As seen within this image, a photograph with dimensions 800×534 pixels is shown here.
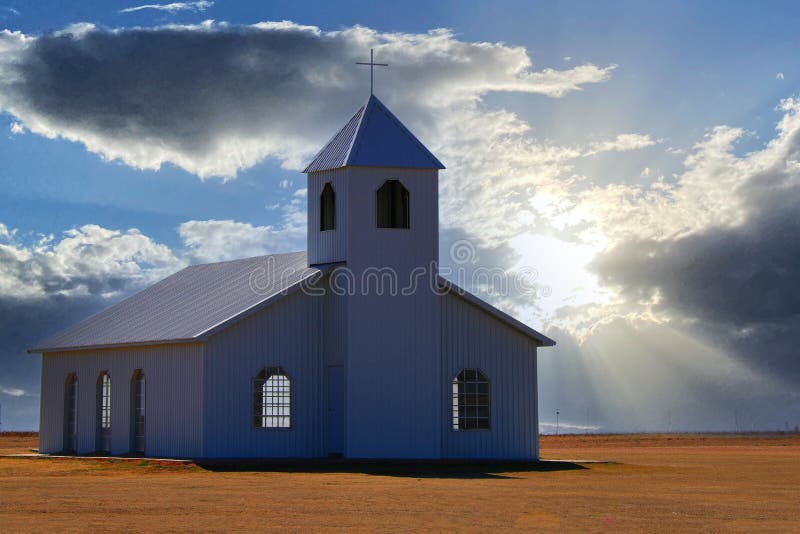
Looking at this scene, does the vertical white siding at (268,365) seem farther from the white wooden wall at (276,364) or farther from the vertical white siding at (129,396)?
the vertical white siding at (129,396)

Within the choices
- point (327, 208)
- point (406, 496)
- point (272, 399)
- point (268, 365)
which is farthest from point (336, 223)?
point (406, 496)

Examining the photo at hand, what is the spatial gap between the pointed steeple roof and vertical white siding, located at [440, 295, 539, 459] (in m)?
4.32

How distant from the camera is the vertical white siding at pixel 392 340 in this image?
3575 centimetres

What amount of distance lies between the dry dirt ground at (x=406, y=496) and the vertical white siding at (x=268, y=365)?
8.60 feet

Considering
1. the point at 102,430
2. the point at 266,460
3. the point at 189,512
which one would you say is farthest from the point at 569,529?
the point at 102,430

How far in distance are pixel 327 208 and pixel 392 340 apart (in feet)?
15.3

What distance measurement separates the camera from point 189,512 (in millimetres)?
20578

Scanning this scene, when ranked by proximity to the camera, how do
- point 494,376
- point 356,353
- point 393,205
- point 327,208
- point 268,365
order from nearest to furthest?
1. point 356,353
2. point 268,365
3. point 393,205
4. point 327,208
5. point 494,376

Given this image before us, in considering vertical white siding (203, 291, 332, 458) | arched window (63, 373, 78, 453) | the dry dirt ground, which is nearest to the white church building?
vertical white siding (203, 291, 332, 458)

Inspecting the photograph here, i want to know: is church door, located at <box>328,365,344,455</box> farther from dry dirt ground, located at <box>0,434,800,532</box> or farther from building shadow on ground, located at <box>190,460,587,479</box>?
dry dirt ground, located at <box>0,434,800,532</box>

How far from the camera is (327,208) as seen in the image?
124 ft

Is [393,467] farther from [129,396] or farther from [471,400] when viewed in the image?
[129,396]

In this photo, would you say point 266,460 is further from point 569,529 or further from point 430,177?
point 569,529

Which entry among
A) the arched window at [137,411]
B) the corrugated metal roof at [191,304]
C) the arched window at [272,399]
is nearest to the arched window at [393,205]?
the corrugated metal roof at [191,304]
